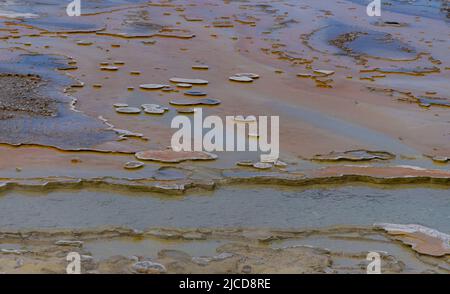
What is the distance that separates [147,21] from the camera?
11719mm

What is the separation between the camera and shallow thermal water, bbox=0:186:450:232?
13.6ft

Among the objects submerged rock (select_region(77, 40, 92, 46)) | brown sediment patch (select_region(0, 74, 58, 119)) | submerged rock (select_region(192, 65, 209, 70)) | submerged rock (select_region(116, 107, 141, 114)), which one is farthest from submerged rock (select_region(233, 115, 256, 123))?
submerged rock (select_region(77, 40, 92, 46))

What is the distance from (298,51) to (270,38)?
102 centimetres

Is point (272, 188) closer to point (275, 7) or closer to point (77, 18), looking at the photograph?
point (77, 18)

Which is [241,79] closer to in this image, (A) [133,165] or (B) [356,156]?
(B) [356,156]

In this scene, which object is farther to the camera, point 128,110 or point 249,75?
point 249,75

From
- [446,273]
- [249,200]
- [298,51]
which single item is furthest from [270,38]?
[446,273]

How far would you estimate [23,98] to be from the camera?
Result: 650 cm

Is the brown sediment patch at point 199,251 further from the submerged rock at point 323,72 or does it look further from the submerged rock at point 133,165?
the submerged rock at point 323,72

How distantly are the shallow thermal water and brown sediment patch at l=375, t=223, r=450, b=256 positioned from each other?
4.4 inches

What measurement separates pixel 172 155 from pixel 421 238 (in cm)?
209

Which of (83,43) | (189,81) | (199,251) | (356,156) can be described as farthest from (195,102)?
(83,43)

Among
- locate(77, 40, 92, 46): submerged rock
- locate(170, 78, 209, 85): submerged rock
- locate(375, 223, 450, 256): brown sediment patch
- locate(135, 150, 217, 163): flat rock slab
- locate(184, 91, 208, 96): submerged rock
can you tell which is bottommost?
locate(375, 223, 450, 256): brown sediment patch

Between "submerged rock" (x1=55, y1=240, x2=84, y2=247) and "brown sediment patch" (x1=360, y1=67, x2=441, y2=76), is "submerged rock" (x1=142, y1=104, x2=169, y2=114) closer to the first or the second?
"submerged rock" (x1=55, y1=240, x2=84, y2=247)
